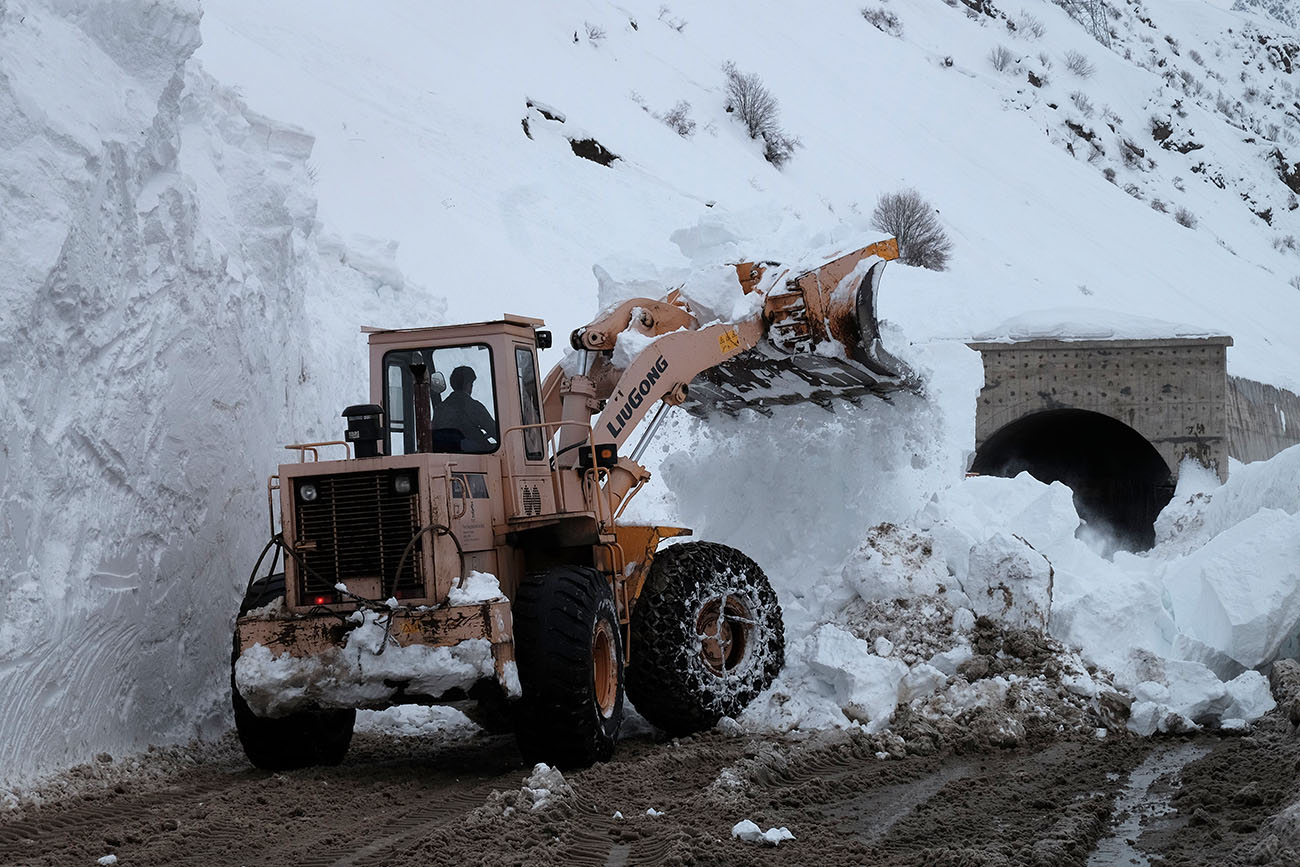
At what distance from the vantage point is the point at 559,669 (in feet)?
22.2

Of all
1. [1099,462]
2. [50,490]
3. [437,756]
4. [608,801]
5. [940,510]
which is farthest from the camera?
[1099,462]

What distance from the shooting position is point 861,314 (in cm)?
896

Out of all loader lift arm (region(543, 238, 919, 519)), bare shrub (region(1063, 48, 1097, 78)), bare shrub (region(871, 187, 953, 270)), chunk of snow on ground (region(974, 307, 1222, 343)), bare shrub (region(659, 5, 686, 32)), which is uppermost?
→ bare shrub (region(1063, 48, 1097, 78))

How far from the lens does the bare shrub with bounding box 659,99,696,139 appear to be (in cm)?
2972

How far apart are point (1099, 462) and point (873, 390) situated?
15465mm

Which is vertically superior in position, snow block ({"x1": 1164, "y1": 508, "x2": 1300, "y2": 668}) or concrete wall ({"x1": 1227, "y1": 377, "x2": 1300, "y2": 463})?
concrete wall ({"x1": 1227, "y1": 377, "x2": 1300, "y2": 463})

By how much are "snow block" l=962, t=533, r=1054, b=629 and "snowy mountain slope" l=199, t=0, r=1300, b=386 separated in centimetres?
250

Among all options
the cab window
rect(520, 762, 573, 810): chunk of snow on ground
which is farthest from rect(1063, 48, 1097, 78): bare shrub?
rect(520, 762, 573, 810): chunk of snow on ground

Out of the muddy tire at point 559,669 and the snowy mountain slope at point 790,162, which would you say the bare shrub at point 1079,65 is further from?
the muddy tire at point 559,669

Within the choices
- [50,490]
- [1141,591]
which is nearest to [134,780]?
[50,490]

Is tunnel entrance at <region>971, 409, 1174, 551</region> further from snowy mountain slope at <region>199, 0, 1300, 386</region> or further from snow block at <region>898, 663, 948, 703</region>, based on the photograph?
snow block at <region>898, 663, 948, 703</region>

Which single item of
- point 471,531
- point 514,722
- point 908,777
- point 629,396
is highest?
point 629,396

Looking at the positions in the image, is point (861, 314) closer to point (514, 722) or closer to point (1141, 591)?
point (1141, 591)

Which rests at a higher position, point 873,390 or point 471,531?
point 873,390
